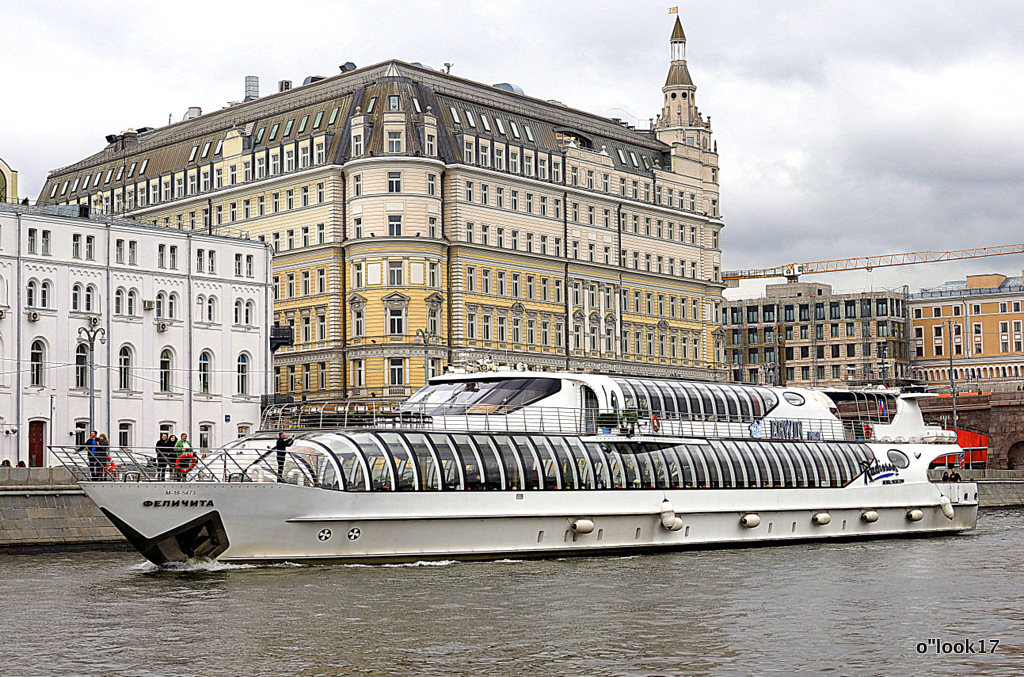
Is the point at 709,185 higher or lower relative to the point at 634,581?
higher

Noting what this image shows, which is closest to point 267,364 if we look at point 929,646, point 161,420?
point 161,420

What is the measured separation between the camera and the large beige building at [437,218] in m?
99.9

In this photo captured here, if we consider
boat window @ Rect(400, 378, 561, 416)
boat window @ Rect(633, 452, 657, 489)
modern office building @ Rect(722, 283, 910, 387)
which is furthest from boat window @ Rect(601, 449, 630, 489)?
modern office building @ Rect(722, 283, 910, 387)

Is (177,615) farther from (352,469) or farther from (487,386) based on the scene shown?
(487,386)

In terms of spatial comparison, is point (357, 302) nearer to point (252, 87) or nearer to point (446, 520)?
point (252, 87)

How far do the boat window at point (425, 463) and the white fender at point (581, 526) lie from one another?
14.5ft

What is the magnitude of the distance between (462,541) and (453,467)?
1746mm

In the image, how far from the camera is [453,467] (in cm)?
3947

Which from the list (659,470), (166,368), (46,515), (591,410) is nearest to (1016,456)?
(166,368)

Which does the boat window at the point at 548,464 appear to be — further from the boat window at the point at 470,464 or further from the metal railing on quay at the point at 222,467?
the metal railing on quay at the point at 222,467

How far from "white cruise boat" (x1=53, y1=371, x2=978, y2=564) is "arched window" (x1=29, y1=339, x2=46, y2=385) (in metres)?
30.7

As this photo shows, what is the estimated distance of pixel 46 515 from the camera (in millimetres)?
46188

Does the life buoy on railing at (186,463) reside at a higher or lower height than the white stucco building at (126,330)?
lower

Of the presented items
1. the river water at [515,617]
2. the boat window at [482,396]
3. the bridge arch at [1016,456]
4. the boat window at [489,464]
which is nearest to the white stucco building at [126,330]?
the boat window at [482,396]
